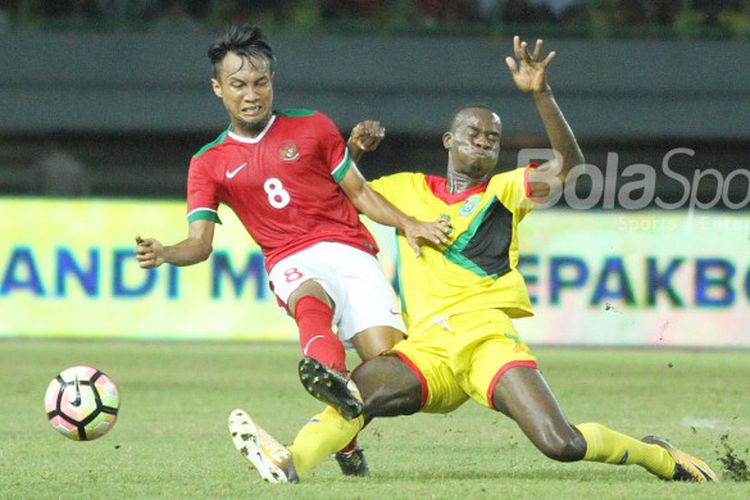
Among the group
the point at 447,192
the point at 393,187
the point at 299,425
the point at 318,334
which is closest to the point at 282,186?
the point at 393,187

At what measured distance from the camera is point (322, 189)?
20.9ft

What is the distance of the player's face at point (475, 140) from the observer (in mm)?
5934

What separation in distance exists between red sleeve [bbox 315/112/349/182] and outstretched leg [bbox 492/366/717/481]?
4.27ft

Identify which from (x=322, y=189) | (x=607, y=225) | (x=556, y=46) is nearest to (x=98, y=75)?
(x=556, y=46)

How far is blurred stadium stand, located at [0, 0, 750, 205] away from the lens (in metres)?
17.9

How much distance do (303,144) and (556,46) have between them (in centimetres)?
1207

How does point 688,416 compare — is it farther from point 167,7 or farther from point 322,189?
point 167,7

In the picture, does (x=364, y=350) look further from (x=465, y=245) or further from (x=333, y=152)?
(x=333, y=152)

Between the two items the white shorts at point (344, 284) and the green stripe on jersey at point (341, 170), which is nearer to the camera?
the white shorts at point (344, 284)

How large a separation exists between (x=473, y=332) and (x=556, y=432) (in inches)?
21.6

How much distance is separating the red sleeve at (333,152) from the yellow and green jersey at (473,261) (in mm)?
509

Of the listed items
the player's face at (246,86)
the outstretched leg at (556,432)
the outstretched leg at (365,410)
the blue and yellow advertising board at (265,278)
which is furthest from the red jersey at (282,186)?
the blue and yellow advertising board at (265,278)

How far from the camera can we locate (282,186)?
20.8 ft

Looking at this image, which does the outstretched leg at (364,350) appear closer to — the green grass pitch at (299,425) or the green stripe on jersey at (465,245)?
the green grass pitch at (299,425)
